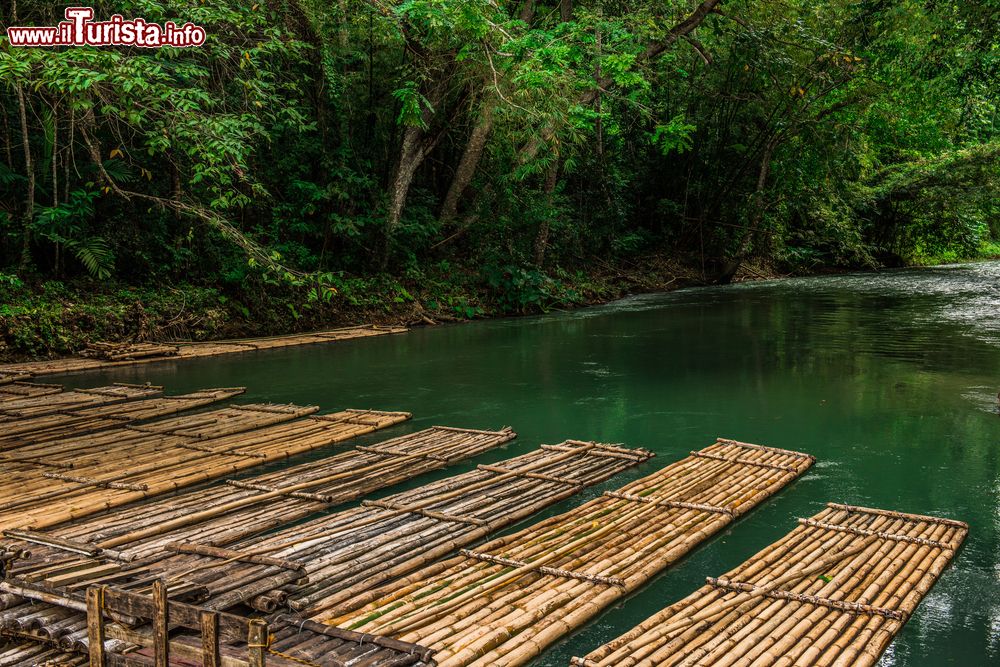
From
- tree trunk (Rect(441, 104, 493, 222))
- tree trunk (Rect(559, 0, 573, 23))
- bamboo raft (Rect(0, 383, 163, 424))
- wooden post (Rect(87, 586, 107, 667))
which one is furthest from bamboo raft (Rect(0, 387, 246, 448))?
tree trunk (Rect(559, 0, 573, 23))

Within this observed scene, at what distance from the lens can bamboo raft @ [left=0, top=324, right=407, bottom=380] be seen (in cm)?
743

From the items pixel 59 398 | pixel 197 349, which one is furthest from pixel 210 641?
pixel 197 349

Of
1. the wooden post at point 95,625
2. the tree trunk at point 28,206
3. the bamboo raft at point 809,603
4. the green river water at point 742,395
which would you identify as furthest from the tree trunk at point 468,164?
the wooden post at point 95,625

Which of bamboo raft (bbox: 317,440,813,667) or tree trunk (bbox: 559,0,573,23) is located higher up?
tree trunk (bbox: 559,0,573,23)

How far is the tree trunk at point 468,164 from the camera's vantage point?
1146 cm

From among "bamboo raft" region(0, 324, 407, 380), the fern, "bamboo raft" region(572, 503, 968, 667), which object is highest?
the fern

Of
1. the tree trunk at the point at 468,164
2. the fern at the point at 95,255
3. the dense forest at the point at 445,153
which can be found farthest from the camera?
the tree trunk at the point at 468,164

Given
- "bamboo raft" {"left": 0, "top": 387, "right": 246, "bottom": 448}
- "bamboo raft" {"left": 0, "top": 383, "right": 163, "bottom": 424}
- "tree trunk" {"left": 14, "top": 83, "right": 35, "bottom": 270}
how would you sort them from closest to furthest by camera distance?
"bamboo raft" {"left": 0, "top": 387, "right": 246, "bottom": 448}, "bamboo raft" {"left": 0, "top": 383, "right": 163, "bottom": 424}, "tree trunk" {"left": 14, "top": 83, "right": 35, "bottom": 270}

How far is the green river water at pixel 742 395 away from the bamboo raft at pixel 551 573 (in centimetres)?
8

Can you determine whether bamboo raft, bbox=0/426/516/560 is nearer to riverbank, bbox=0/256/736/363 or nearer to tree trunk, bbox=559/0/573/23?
riverbank, bbox=0/256/736/363

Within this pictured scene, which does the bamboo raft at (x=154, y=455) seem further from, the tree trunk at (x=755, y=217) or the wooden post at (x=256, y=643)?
the tree trunk at (x=755, y=217)

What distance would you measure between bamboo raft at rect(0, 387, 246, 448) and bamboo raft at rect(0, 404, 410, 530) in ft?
0.53

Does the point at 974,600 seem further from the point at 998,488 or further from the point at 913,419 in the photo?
the point at 913,419

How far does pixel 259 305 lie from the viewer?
10242mm
